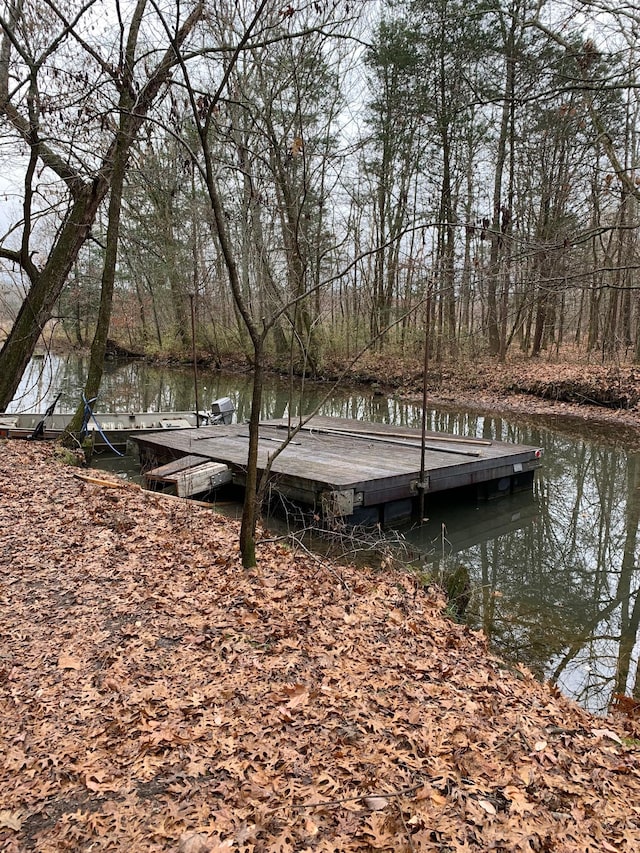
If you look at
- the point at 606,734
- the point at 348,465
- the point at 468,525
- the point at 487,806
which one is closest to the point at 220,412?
the point at 348,465

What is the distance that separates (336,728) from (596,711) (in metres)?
2.40

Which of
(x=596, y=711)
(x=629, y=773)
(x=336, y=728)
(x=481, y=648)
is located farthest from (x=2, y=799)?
(x=596, y=711)

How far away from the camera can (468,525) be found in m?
9.02

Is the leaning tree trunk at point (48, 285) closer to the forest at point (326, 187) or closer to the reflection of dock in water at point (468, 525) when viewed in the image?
the forest at point (326, 187)

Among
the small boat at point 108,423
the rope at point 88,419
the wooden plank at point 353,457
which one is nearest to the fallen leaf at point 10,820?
the wooden plank at point 353,457

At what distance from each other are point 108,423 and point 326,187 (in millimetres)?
12235

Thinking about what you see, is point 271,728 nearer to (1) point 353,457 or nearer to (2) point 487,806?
(2) point 487,806

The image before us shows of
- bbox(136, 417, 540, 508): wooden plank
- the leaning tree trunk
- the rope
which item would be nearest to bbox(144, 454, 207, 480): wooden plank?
bbox(136, 417, 540, 508): wooden plank

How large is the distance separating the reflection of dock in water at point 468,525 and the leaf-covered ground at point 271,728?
2.78 m

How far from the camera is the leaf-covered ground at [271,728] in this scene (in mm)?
2449

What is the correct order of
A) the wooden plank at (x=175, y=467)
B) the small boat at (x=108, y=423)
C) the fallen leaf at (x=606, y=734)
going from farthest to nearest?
the small boat at (x=108, y=423)
the wooden plank at (x=175, y=467)
the fallen leaf at (x=606, y=734)

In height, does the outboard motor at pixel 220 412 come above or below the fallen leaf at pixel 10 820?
above

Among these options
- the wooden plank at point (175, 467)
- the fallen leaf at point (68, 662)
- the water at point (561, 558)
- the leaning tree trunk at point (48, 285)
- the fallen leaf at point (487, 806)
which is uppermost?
the leaning tree trunk at point (48, 285)

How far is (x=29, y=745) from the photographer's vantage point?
2.87m
